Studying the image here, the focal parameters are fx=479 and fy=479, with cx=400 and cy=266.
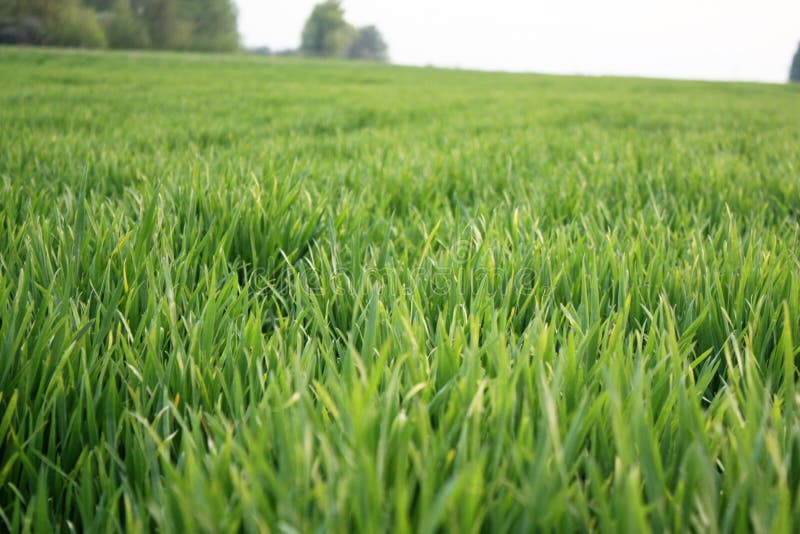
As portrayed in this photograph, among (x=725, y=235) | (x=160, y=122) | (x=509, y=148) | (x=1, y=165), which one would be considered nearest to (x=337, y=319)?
(x=725, y=235)

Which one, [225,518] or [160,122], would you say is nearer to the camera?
[225,518]

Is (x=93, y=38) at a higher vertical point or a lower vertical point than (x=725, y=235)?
higher

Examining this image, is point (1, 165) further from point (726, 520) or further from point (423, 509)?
A: point (726, 520)

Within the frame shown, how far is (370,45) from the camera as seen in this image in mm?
88875

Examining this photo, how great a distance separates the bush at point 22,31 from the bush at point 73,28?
0.63 meters

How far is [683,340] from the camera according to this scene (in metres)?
0.78

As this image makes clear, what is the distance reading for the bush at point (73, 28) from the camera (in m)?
37.2

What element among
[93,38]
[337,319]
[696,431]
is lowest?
[337,319]

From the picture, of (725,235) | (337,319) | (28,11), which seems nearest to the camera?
(337,319)

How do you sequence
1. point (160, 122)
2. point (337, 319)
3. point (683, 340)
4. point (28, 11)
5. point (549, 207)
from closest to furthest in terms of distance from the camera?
1. point (683, 340)
2. point (337, 319)
3. point (549, 207)
4. point (160, 122)
5. point (28, 11)

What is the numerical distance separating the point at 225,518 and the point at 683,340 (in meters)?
0.72

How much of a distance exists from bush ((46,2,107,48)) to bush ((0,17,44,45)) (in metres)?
0.63

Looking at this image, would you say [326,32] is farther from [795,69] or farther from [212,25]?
[795,69]

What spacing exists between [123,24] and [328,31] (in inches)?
1104
